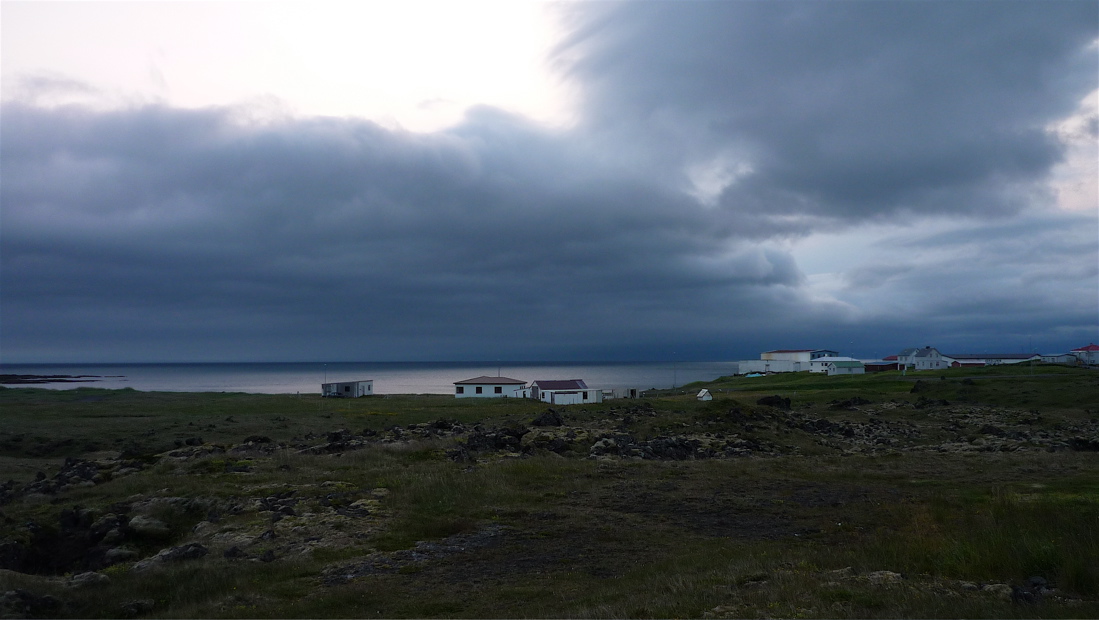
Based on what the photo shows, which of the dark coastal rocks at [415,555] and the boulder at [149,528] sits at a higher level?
the boulder at [149,528]

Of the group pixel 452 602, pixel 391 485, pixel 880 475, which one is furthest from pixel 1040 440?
pixel 452 602

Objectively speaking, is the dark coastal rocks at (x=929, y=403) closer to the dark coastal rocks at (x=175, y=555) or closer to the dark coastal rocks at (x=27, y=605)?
the dark coastal rocks at (x=175, y=555)

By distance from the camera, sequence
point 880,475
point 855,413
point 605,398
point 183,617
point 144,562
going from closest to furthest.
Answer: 1. point 183,617
2. point 144,562
3. point 880,475
4. point 855,413
5. point 605,398

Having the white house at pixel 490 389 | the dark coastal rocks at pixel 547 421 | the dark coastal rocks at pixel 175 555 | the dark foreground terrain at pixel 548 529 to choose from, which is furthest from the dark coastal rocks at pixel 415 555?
the white house at pixel 490 389

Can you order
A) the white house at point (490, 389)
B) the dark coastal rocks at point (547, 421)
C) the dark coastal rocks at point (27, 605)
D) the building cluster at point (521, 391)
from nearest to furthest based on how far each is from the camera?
the dark coastal rocks at point (27, 605) → the dark coastal rocks at point (547, 421) → the building cluster at point (521, 391) → the white house at point (490, 389)

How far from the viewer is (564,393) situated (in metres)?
79.6

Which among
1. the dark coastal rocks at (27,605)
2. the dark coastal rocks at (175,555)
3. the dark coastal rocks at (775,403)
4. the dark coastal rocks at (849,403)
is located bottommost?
the dark coastal rocks at (849,403)

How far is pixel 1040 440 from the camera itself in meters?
40.8

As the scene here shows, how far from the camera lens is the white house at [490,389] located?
89.1 m

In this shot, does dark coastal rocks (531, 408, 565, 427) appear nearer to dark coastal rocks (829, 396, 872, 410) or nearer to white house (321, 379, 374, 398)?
dark coastal rocks (829, 396, 872, 410)

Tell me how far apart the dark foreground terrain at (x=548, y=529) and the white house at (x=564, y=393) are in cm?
3865

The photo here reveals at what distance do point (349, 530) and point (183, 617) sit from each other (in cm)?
629

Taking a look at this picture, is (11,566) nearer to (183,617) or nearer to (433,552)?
(183,617)

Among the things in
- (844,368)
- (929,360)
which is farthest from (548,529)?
(929,360)
